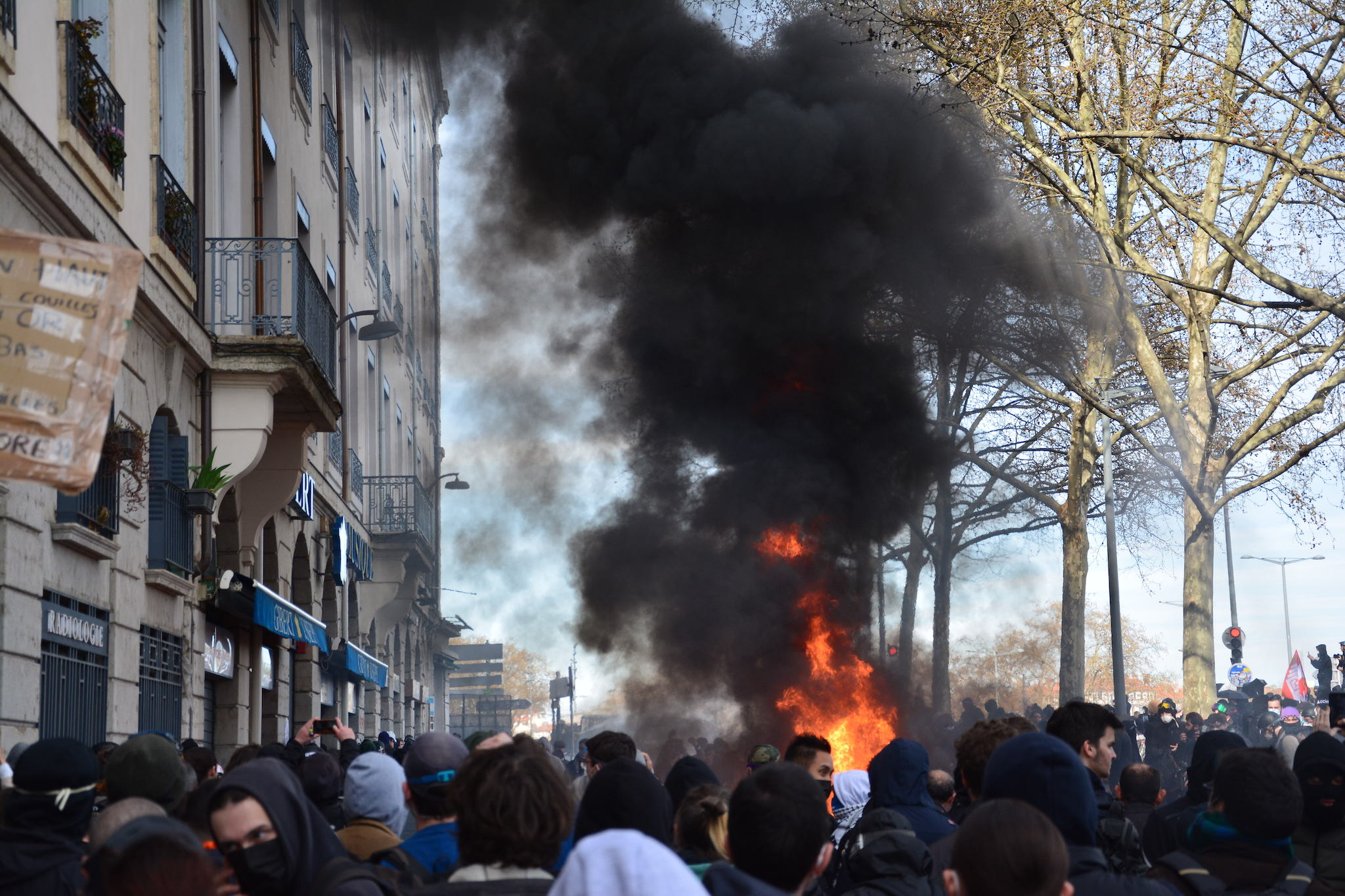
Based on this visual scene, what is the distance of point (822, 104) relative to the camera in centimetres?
1891

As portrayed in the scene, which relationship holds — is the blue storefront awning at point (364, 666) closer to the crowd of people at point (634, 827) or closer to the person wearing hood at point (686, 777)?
the person wearing hood at point (686, 777)

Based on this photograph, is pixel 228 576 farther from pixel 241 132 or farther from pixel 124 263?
pixel 124 263

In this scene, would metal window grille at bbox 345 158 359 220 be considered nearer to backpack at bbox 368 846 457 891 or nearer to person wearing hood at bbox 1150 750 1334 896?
backpack at bbox 368 846 457 891

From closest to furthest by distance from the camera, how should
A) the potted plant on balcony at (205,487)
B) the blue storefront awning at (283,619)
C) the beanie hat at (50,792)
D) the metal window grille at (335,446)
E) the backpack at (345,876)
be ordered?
the backpack at (345,876) → the beanie hat at (50,792) → the potted plant on balcony at (205,487) → the blue storefront awning at (283,619) → the metal window grille at (335,446)

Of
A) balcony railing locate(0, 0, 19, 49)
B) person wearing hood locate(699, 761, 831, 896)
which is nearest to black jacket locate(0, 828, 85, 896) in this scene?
person wearing hood locate(699, 761, 831, 896)

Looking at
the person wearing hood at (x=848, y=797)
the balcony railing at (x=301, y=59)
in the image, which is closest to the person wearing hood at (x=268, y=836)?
the person wearing hood at (x=848, y=797)

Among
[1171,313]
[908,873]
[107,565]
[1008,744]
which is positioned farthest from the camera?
[1171,313]

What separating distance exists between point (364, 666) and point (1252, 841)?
19092 millimetres

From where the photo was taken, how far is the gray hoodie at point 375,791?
4.12m

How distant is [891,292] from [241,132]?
353 inches

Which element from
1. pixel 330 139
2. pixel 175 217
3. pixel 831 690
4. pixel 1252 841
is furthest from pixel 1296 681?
pixel 1252 841

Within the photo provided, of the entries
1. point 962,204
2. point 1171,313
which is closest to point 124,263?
point 962,204

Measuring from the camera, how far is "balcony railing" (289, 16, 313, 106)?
17484mm

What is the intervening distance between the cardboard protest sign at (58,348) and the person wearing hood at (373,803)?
1.15m
